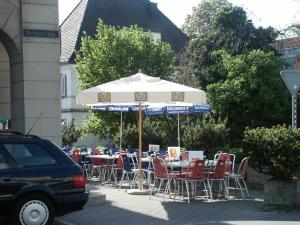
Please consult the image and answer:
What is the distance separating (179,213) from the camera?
10922mm

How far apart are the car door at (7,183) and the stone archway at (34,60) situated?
457 centimetres

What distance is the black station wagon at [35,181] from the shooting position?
9008 mm

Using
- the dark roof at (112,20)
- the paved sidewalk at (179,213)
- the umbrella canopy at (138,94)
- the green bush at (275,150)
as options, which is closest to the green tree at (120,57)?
the umbrella canopy at (138,94)

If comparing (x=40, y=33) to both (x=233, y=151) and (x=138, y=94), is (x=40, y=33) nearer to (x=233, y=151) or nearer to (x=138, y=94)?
(x=138, y=94)

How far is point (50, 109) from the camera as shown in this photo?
45.2 feet

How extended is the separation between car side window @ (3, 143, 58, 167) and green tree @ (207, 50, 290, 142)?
495 inches

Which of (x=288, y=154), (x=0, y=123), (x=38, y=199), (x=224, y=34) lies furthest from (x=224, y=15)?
(x=38, y=199)

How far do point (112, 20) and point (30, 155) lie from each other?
3566cm

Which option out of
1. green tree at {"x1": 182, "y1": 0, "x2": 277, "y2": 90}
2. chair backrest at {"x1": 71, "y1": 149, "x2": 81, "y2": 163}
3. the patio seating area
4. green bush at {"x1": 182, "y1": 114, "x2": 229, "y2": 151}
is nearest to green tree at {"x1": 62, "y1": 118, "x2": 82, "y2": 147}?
green tree at {"x1": 182, "y1": 0, "x2": 277, "y2": 90}

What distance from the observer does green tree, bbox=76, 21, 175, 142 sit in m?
26.0

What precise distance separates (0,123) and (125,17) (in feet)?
101

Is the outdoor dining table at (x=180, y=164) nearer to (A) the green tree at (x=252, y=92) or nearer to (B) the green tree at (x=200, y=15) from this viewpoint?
(A) the green tree at (x=252, y=92)

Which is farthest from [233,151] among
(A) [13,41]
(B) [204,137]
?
(A) [13,41]

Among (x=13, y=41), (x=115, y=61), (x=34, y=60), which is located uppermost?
(x=115, y=61)
